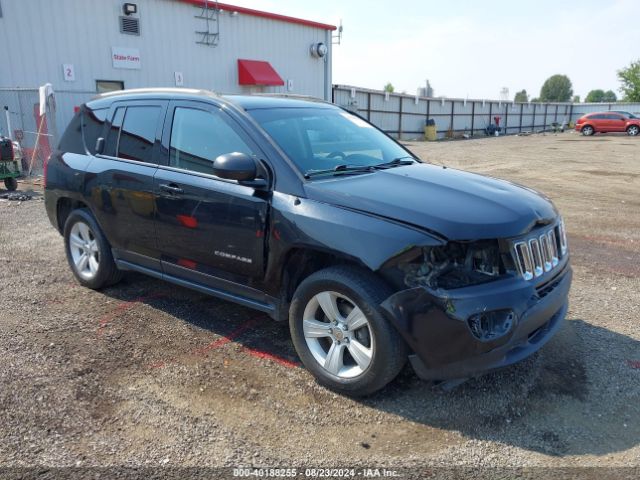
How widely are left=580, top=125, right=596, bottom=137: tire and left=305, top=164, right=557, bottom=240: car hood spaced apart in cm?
3846

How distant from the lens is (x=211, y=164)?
12.6ft

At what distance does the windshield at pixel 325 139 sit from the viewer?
371cm

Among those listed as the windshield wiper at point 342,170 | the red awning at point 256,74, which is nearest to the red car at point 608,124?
the red awning at point 256,74

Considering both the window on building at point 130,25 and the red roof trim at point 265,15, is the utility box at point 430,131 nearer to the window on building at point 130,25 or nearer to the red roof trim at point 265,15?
the red roof trim at point 265,15

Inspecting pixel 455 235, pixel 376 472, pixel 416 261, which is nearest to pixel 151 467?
pixel 376 472

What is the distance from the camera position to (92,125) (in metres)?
4.95

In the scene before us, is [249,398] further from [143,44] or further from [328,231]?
[143,44]

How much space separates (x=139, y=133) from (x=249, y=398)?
2477mm

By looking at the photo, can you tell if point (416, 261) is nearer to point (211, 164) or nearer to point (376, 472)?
point (376, 472)

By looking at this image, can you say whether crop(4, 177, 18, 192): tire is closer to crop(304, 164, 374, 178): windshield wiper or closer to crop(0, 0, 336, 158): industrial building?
crop(0, 0, 336, 158): industrial building

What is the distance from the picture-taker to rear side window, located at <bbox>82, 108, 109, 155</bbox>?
4859 millimetres

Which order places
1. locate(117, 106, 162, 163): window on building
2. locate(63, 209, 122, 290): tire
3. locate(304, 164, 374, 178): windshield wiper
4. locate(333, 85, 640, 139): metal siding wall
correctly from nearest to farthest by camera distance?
locate(304, 164, 374, 178): windshield wiper < locate(117, 106, 162, 163): window on building < locate(63, 209, 122, 290): tire < locate(333, 85, 640, 139): metal siding wall

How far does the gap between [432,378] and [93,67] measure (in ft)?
53.3

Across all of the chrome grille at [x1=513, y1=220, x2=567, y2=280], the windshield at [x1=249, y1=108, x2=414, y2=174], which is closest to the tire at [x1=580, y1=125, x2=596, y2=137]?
the windshield at [x1=249, y1=108, x2=414, y2=174]
